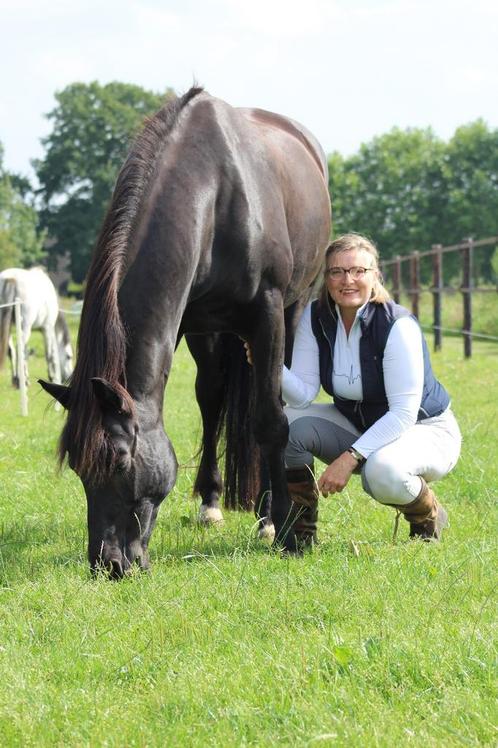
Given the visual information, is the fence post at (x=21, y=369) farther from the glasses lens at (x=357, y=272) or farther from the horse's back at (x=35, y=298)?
the glasses lens at (x=357, y=272)

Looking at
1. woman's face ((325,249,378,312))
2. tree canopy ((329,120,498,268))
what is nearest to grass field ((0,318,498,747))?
woman's face ((325,249,378,312))

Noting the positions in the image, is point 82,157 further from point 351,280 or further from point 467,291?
point 351,280

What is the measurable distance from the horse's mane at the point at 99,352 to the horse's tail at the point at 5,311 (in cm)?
835

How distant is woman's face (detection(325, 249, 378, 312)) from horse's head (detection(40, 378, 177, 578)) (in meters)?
1.06

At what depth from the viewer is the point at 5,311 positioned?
41.8 feet

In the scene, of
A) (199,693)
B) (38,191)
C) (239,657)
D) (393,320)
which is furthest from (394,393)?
(38,191)

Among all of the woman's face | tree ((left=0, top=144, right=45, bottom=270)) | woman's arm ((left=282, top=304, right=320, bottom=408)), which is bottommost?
woman's arm ((left=282, top=304, right=320, bottom=408))

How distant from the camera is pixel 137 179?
156 inches

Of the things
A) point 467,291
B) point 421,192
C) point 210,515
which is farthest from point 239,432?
point 421,192

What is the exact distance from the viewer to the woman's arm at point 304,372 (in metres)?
4.59

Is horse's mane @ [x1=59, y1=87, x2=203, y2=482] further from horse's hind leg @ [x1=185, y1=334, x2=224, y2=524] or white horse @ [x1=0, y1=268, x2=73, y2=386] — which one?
white horse @ [x1=0, y1=268, x2=73, y2=386]

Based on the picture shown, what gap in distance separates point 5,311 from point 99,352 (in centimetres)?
954

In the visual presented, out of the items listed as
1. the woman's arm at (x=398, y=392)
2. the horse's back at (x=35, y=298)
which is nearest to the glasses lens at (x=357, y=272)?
the woman's arm at (x=398, y=392)

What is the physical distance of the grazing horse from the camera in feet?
11.8
